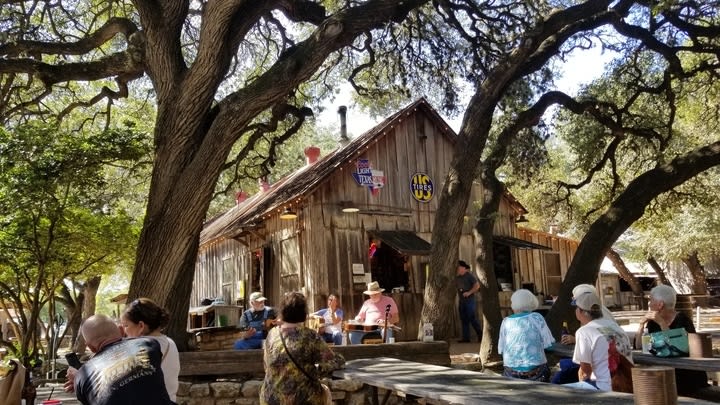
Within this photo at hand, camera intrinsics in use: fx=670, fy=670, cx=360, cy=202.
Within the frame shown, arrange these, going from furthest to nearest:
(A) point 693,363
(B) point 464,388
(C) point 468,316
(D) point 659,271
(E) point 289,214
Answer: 1. (D) point 659,271
2. (C) point 468,316
3. (E) point 289,214
4. (A) point 693,363
5. (B) point 464,388

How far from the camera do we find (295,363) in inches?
194

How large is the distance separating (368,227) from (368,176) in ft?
4.00

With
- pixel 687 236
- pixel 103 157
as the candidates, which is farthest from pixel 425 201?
pixel 687 236

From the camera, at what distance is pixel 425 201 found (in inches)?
663

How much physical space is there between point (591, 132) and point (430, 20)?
4315 mm

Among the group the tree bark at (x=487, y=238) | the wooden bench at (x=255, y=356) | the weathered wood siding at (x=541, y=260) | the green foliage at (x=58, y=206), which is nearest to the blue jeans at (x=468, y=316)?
the weathered wood siding at (x=541, y=260)

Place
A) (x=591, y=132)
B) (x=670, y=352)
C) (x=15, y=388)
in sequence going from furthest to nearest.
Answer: (x=591, y=132) → (x=670, y=352) → (x=15, y=388)

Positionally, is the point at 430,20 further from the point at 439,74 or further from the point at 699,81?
the point at 699,81

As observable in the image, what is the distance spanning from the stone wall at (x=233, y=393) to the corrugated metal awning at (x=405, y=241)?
6.75 m

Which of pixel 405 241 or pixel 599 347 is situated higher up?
pixel 405 241

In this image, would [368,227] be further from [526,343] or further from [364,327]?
[526,343]

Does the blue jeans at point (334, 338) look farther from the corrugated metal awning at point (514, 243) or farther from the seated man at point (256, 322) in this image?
the corrugated metal awning at point (514, 243)

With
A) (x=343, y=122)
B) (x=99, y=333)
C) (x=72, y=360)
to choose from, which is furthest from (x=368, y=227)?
(x=99, y=333)

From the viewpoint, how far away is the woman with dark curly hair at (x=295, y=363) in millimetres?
4898
